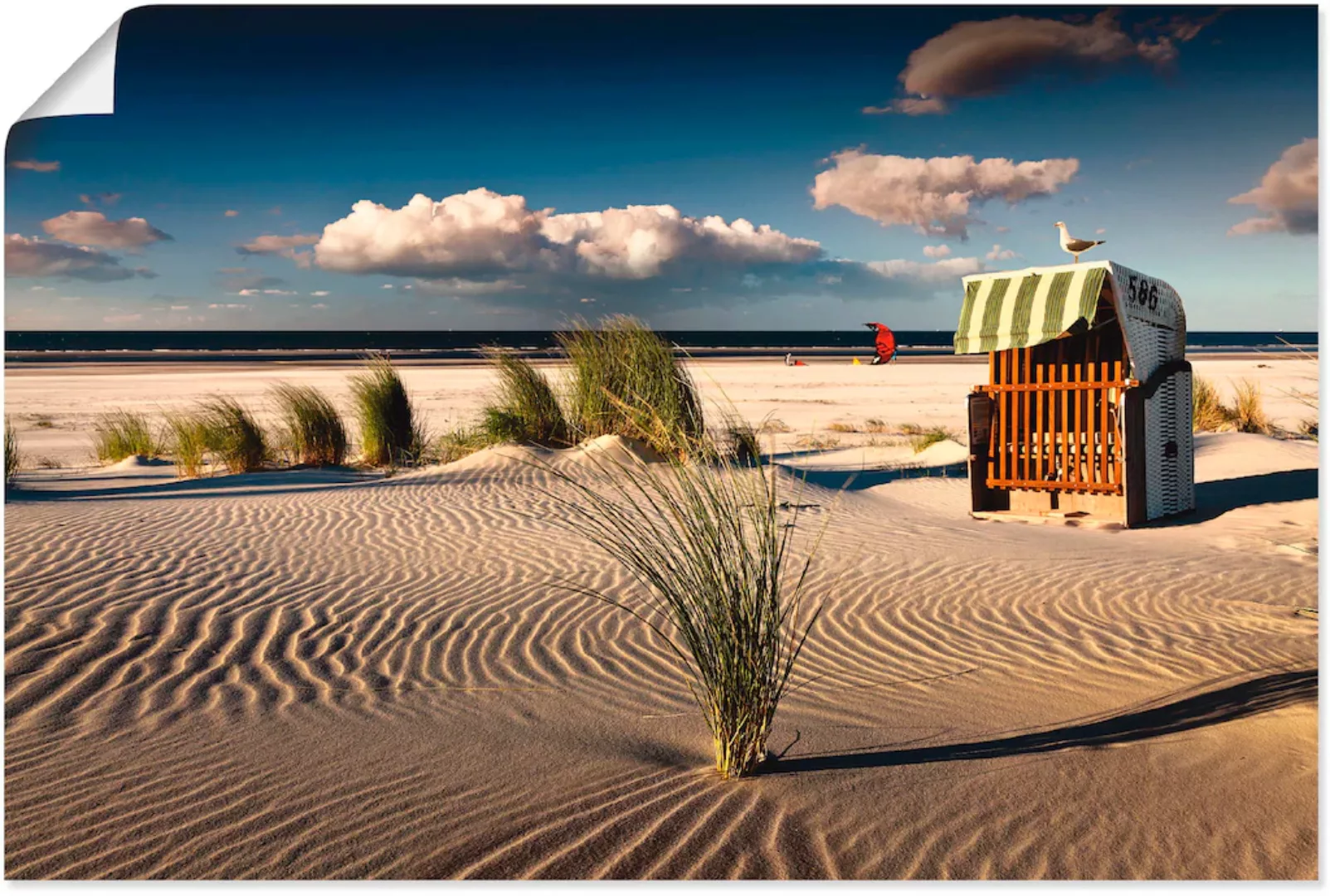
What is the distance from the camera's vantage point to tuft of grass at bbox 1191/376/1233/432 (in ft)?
44.6

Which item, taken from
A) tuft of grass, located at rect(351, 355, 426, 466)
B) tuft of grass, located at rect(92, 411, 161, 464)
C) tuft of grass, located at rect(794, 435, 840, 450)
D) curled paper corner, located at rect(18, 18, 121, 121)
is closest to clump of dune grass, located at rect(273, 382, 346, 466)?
tuft of grass, located at rect(351, 355, 426, 466)

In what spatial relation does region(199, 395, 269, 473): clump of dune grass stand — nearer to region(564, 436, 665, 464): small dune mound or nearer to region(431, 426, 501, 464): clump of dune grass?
region(431, 426, 501, 464): clump of dune grass

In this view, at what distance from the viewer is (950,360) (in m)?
37.7

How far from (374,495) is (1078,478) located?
6399 mm

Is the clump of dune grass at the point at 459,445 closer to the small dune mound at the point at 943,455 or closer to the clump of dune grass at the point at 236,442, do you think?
the clump of dune grass at the point at 236,442

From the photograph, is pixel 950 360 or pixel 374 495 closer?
pixel 374 495

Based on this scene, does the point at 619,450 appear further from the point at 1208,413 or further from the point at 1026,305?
the point at 1208,413

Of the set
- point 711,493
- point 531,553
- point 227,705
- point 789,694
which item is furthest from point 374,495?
point 711,493

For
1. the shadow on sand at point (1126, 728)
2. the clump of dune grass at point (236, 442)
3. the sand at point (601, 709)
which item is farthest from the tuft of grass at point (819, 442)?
the shadow on sand at point (1126, 728)

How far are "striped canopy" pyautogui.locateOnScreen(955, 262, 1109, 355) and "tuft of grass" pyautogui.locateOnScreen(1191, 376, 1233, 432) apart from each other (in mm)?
7344

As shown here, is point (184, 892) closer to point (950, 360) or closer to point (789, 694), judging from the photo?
point (789, 694)

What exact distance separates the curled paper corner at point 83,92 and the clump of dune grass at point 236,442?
935 cm

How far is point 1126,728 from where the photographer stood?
11.0 feet

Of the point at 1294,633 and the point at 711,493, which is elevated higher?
the point at 711,493
